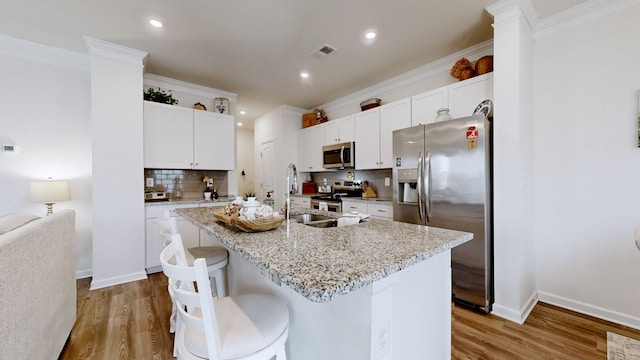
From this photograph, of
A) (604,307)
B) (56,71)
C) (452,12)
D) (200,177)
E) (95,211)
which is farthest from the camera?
(200,177)

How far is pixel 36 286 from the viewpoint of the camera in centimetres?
128

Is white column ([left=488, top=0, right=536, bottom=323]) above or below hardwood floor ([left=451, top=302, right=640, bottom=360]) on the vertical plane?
above

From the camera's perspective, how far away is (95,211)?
110 inches

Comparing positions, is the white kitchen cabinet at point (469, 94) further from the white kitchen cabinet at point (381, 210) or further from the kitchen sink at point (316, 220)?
the kitchen sink at point (316, 220)

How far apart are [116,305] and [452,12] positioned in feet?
13.3

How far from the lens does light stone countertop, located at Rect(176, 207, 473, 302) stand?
689mm

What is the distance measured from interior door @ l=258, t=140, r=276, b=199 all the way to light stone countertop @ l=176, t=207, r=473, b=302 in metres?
3.66

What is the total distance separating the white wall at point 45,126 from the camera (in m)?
2.81

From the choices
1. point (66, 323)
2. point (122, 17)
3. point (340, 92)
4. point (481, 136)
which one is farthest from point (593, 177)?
point (122, 17)

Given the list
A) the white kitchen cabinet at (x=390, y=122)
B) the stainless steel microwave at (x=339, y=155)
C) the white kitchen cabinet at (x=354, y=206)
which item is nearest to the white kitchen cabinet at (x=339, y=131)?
the stainless steel microwave at (x=339, y=155)

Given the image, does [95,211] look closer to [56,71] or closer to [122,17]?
[56,71]

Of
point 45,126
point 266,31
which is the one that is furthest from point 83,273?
point 266,31

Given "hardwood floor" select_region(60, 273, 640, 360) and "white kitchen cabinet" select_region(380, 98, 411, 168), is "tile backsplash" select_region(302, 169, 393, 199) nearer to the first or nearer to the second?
"white kitchen cabinet" select_region(380, 98, 411, 168)

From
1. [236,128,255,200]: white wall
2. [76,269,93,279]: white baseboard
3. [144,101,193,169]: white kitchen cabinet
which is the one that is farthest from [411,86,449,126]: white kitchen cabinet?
[236,128,255,200]: white wall
